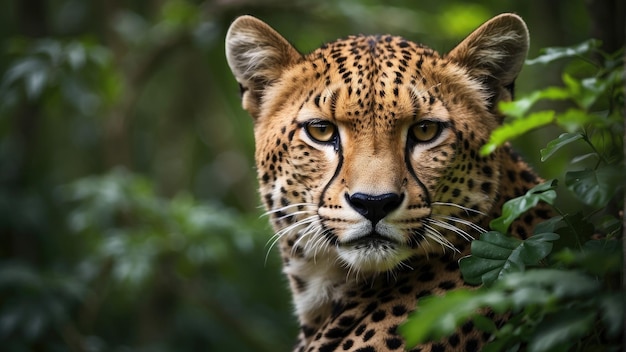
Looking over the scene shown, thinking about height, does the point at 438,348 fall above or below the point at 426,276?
below

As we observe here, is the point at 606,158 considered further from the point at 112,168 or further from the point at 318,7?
the point at 112,168

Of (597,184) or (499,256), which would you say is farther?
(499,256)

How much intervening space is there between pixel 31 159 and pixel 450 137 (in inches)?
253

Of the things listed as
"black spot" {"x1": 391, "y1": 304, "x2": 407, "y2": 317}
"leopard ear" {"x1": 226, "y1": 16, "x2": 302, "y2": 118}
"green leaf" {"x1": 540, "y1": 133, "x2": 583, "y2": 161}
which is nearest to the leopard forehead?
"leopard ear" {"x1": 226, "y1": 16, "x2": 302, "y2": 118}

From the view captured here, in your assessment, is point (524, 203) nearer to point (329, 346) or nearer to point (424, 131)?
point (424, 131)

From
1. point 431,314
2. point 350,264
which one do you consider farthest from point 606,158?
point 350,264

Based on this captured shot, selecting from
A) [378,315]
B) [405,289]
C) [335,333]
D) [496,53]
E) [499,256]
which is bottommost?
[335,333]

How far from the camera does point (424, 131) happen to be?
4531 millimetres

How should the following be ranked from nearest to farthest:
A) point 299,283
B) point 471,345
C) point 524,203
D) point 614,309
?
point 614,309
point 524,203
point 471,345
point 299,283

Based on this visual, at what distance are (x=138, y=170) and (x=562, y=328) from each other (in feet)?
38.2

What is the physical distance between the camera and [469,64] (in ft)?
16.0

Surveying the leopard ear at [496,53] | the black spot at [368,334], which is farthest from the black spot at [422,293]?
the leopard ear at [496,53]

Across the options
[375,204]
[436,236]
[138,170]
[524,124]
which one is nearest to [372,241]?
[375,204]

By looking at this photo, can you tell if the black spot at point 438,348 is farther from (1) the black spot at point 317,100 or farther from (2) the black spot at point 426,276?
(1) the black spot at point 317,100
